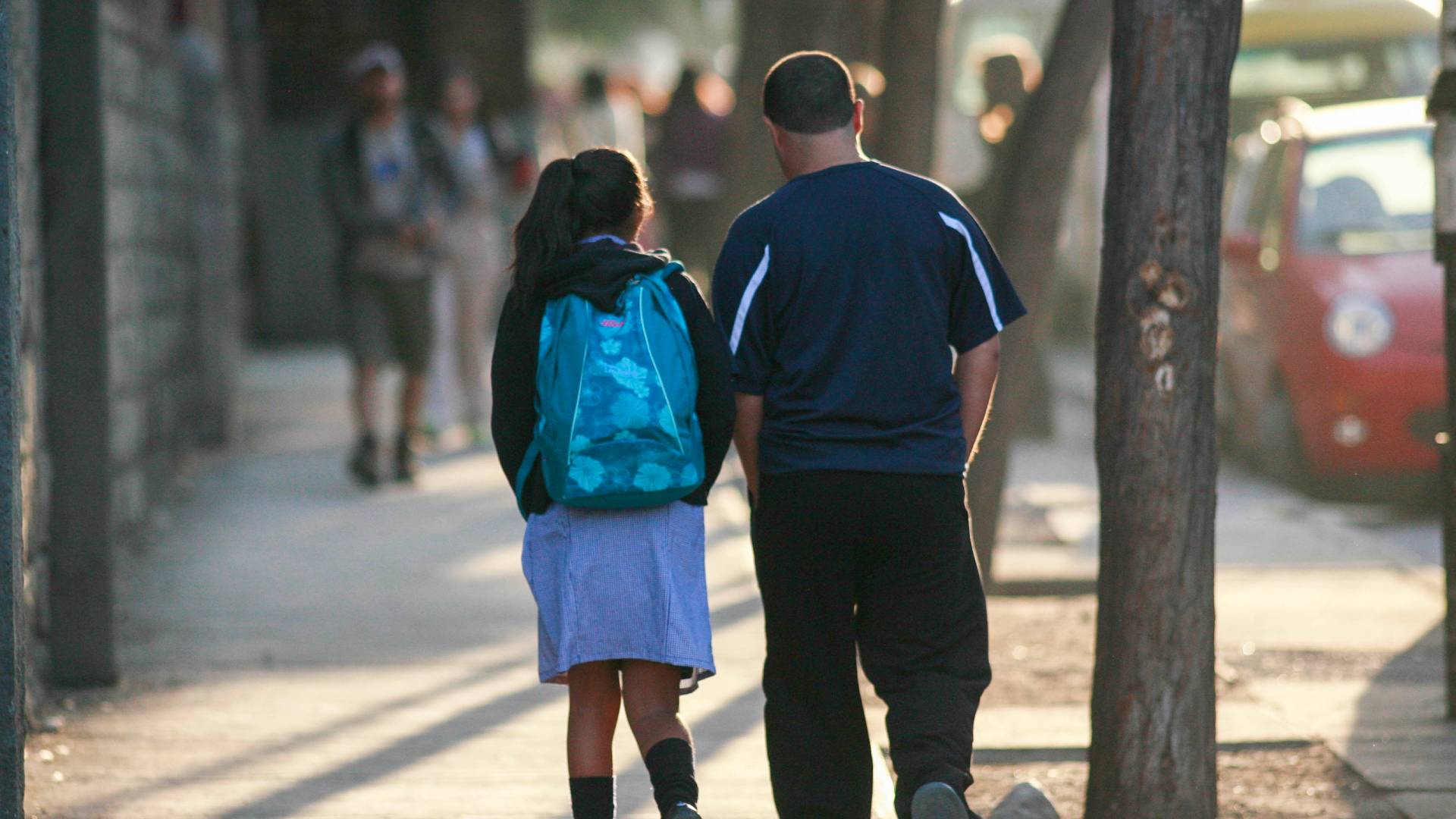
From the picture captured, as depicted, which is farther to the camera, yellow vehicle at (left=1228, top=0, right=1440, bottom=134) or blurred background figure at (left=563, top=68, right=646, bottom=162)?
yellow vehicle at (left=1228, top=0, right=1440, bottom=134)

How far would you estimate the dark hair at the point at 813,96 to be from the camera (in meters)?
4.45

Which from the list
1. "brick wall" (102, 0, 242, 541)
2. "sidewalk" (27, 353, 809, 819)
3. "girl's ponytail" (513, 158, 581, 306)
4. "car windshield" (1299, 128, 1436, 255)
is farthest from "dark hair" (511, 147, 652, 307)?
"car windshield" (1299, 128, 1436, 255)

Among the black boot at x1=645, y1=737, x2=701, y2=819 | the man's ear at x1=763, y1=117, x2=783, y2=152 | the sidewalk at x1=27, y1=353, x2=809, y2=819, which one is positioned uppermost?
the man's ear at x1=763, y1=117, x2=783, y2=152

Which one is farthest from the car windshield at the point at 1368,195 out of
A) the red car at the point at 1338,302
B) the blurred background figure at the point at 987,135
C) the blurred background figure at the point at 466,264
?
the blurred background figure at the point at 466,264

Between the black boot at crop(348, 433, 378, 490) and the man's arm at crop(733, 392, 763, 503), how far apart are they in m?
6.34

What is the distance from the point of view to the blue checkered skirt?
14.5ft

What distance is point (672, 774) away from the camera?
447 cm

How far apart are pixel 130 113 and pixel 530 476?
5623mm

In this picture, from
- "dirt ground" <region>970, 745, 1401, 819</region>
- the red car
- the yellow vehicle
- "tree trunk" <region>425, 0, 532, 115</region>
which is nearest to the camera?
"dirt ground" <region>970, 745, 1401, 819</region>

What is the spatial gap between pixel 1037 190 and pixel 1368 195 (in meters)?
4.44

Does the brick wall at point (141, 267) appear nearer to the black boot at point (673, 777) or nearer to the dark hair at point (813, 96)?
the black boot at point (673, 777)

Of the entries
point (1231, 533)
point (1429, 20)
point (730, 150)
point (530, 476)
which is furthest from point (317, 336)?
point (530, 476)

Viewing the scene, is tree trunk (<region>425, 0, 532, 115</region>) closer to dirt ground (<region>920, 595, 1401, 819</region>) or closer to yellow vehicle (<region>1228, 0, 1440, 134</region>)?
yellow vehicle (<region>1228, 0, 1440, 134</region>)

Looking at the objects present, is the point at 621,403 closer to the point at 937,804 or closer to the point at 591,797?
the point at 591,797
